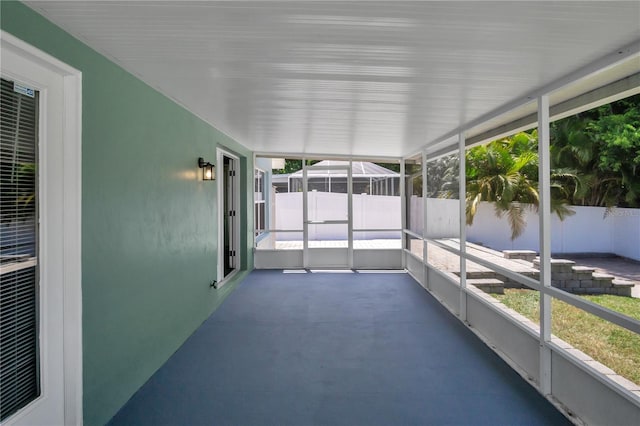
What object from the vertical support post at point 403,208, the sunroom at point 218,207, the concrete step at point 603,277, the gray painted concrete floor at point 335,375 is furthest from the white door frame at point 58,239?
the vertical support post at point 403,208

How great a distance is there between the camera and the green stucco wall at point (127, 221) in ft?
7.72

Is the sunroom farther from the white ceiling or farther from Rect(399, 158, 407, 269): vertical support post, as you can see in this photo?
Rect(399, 158, 407, 269): vertical support post

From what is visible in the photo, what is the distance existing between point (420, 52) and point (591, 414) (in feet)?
8.16

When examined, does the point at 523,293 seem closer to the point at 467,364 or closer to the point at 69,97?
the point at 467,364

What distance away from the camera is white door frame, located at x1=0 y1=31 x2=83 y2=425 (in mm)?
2059

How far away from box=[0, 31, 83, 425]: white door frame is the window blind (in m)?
0.04

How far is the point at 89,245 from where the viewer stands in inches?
93.8

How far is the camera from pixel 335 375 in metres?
3.30

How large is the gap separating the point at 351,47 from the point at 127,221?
1936 mm

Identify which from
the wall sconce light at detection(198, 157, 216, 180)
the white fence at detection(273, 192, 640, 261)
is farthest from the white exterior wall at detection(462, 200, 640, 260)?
the wall sconce light at detection(198, 157, 216, 180)

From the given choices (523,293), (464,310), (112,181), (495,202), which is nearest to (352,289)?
→ (464,310)

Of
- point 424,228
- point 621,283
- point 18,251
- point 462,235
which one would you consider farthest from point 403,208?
point 18,251

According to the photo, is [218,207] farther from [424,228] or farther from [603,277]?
[603,277]

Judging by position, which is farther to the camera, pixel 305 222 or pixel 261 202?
pixel 261 202
